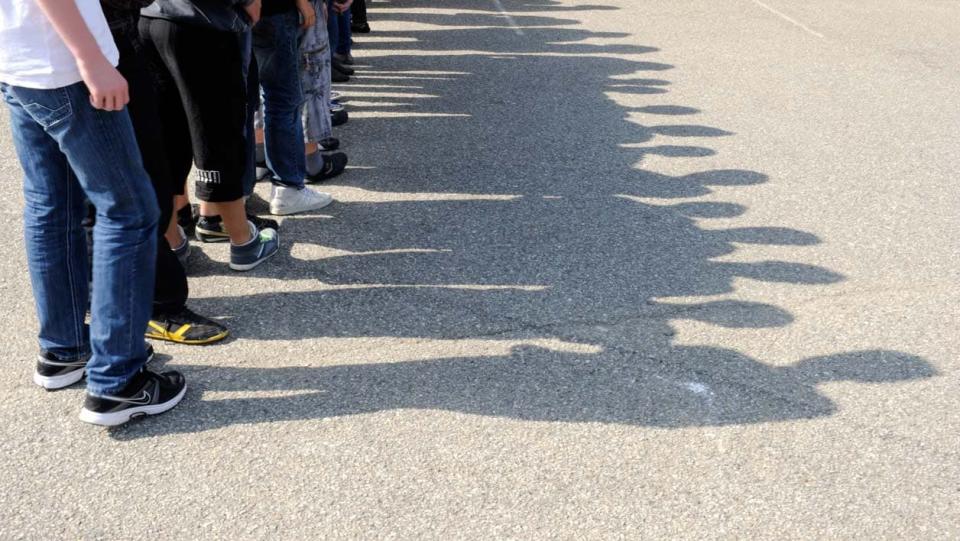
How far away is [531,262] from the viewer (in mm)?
4406

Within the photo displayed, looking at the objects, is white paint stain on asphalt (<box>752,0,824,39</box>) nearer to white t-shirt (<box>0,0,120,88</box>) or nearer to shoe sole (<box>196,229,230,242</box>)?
shoe sole (<box>196,229,230,242</box>)

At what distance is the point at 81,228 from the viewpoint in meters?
3.23

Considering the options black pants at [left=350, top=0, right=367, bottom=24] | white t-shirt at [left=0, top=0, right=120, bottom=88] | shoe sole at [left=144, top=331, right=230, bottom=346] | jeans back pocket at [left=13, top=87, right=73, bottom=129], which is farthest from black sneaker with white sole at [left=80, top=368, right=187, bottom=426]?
black pants at [left=350, top=0, right=367, bottom=24]

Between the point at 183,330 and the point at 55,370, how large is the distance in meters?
0.48

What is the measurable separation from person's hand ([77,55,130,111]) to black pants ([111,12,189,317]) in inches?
14.7

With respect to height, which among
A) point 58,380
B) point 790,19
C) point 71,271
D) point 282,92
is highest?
point 790,19

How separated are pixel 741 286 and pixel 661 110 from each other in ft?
8.75

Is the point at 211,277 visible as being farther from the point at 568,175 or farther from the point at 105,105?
the point at 568,175

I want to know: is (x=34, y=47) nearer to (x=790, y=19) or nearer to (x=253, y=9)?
(x=253, y=9)

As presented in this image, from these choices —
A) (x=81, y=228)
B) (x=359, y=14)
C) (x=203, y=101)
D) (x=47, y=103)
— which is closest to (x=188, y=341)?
(x=81, y=228)

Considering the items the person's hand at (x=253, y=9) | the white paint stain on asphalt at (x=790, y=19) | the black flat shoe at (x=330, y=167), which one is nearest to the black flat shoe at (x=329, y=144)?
the black flat shoe at (x=330, y=167)

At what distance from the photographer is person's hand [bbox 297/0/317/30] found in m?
4.36

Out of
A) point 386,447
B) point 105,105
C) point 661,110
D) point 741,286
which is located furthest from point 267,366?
point 661,110

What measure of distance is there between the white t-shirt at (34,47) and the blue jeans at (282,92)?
1669 millimetres
